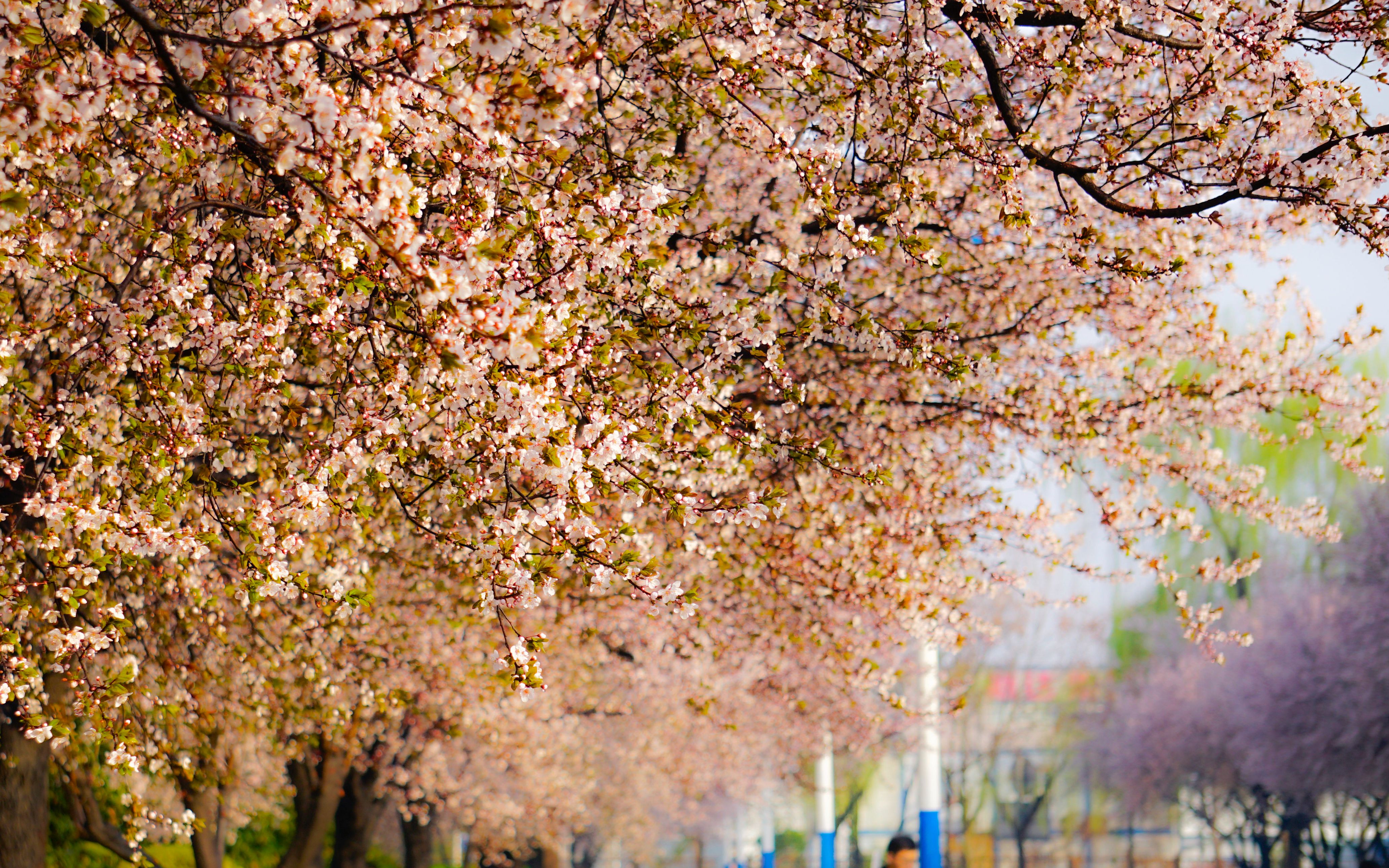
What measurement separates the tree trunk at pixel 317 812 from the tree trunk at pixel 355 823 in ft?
12.4

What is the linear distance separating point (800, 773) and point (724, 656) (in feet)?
89.3

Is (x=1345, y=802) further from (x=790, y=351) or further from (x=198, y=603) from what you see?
(x=198, y=603)

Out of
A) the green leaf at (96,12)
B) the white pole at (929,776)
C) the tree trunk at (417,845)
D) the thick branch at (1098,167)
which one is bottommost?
the tree trunk at (417,845)

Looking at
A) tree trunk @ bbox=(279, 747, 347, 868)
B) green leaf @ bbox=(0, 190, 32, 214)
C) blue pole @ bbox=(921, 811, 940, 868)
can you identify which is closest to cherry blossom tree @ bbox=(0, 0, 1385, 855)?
green leaf @ bbox=(0, 190, 32, 214)

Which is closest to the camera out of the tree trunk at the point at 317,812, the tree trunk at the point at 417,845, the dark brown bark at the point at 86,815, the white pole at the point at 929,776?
the dark brown bark at the point at 86,815

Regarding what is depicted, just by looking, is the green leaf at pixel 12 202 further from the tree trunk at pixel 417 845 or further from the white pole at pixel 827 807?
the tree trunk at pixel 417 845

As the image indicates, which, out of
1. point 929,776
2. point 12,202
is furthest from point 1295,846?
point 12,202

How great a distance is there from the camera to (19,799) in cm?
927

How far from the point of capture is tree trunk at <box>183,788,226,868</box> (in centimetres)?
1441

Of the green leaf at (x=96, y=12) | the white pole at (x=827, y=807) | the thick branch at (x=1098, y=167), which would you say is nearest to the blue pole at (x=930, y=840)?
the white pole at (x=827, y=807)

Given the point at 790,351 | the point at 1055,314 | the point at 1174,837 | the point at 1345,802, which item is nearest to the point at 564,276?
the point at 790,351

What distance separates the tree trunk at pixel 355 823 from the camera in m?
20.8

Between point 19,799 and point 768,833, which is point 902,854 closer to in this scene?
point 19,799

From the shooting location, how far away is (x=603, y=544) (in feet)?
16.4
